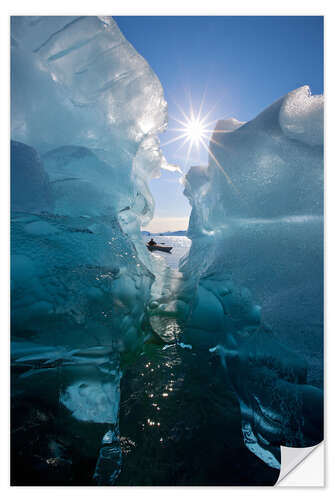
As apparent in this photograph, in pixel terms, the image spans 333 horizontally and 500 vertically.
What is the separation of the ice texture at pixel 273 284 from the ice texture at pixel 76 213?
2.00 feet

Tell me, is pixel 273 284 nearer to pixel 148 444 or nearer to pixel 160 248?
pixel 148 444

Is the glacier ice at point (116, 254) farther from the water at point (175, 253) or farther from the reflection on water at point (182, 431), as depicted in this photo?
the water at point (175, 253)

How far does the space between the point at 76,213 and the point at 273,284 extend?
51.5 inches

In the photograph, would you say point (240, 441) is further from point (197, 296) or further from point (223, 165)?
point (223, 165)

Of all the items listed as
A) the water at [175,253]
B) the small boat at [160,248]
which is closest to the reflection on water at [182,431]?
the water at [175,253]

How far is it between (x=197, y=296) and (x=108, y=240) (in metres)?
0.83

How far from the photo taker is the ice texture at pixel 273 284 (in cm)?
94

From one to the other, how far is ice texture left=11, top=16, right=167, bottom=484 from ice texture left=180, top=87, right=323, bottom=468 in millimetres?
609

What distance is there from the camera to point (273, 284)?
1.13 metres

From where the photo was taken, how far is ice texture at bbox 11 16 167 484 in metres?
0.86

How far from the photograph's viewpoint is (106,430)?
83 centimetres

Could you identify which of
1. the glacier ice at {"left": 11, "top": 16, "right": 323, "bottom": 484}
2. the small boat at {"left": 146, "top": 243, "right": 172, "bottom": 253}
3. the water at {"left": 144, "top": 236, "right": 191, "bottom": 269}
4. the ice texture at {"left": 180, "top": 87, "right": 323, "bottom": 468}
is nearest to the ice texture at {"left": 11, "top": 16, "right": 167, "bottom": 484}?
the glacier ice at {"left": 11, "top": 16, "right": 323, "bottom": 484}
